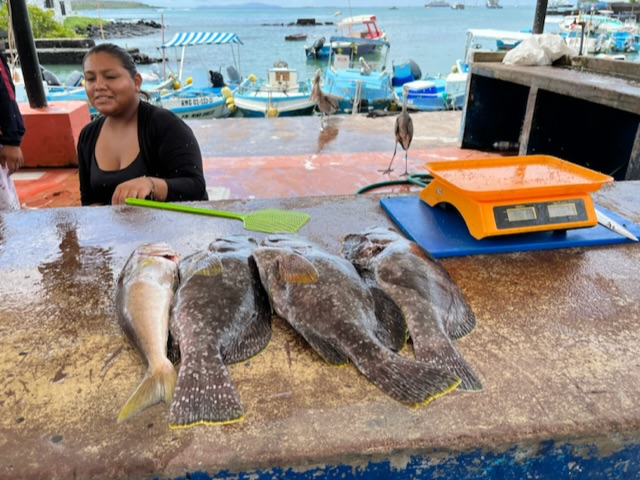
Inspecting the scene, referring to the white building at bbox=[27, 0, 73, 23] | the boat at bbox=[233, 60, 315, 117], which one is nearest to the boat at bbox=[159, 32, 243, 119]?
the boat at bbox=[233, 60, 315, 117]

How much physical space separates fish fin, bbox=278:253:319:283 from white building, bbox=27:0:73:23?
5602 cm

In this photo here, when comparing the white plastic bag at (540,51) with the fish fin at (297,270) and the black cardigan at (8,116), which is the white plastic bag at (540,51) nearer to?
the black cardigan at (8,116)

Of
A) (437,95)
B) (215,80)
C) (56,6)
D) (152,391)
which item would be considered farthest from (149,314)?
(56,6)

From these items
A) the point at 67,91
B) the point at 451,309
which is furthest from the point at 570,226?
the point at 67,91

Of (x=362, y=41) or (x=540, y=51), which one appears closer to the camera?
(x=540, y=51)

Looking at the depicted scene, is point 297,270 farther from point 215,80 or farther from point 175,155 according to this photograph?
point 215,80

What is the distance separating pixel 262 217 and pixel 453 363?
1.36 meters

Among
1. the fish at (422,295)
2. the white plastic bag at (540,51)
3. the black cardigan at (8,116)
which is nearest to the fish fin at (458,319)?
the fish at (422,295)

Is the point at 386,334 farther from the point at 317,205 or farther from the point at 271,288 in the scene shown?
the point at 317,205

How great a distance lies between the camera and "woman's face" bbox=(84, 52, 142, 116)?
2867 millimetres

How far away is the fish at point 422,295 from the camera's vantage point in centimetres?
131

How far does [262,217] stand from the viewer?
238 centimetres

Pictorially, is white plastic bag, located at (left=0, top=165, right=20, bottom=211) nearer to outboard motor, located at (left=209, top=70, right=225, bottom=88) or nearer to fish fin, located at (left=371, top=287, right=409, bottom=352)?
fish fin, located at (left=371, top=287, right=409, bottom=352)

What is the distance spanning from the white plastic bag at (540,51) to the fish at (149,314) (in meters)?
6.70
